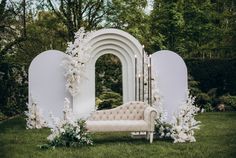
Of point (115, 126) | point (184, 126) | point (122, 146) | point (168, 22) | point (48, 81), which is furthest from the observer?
point (168, 22)

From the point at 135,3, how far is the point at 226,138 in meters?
15.1

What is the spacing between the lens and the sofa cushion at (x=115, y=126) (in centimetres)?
1104

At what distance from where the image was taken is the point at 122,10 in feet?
81.6

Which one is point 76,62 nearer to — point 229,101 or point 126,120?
point 126,120

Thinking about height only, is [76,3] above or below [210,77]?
above

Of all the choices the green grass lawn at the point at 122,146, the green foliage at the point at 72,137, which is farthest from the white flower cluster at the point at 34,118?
the green foliage at the point at 72,137

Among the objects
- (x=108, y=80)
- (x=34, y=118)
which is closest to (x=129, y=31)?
(x=108, y=80)

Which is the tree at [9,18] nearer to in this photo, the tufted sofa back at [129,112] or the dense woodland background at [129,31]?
the dense woodland background at [129,31]

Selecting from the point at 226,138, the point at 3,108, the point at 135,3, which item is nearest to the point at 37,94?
the point at 3,108

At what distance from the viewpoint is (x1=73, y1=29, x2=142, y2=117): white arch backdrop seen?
48.7 feet

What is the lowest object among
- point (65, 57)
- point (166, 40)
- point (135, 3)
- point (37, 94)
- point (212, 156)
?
point (212, 156)

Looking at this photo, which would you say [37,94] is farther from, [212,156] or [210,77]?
[210,77]

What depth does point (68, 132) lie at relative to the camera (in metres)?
10.8

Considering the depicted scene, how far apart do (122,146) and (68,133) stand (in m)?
1.19
